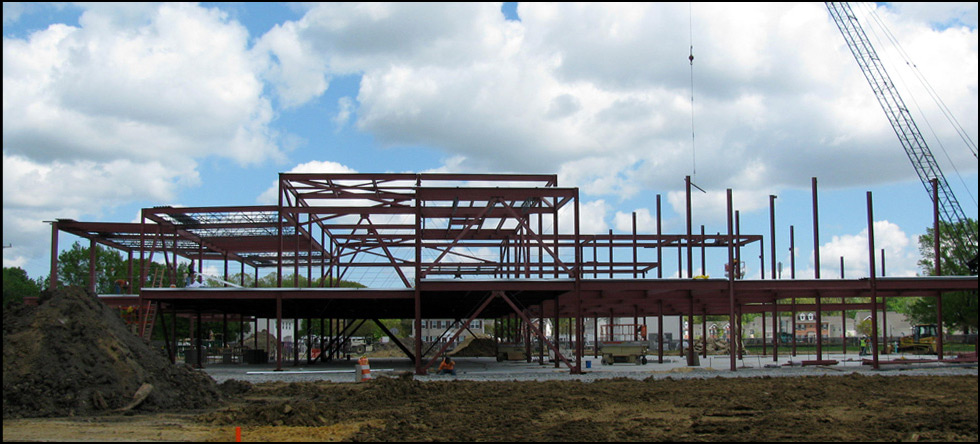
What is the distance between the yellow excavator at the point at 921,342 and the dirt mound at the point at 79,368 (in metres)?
46.8

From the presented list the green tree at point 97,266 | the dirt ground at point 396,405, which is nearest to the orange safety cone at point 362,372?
the dirt ground at point 396,405

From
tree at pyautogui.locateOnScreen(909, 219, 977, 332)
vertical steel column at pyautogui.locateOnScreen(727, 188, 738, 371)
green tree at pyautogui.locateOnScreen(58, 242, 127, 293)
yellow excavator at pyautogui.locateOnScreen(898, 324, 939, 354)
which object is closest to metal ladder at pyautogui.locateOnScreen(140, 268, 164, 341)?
vertical steel column at pyautogui.locateOnScreen(727, 188, 738, 371)

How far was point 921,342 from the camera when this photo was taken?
55.8 m

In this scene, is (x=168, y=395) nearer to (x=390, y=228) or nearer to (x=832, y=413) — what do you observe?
(x=832, y=413)

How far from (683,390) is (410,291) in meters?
13.5

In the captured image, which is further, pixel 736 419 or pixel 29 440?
pixel 736 419

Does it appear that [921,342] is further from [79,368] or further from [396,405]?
[79,368]

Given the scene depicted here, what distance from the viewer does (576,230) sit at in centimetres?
3228

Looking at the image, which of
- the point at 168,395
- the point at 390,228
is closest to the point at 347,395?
the point at 168,395

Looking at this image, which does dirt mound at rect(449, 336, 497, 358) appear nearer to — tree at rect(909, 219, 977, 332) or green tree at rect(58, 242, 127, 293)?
tree at rect(909, 219, 977, 332)

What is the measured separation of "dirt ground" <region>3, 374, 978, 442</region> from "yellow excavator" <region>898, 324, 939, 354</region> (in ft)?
102

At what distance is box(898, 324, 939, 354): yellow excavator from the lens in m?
52.3

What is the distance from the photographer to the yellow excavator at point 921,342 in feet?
172

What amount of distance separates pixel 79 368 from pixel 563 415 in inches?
455
